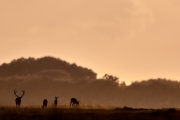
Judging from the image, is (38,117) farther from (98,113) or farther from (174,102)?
(174,102)

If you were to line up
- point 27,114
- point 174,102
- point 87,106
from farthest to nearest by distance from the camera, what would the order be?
point 174,102 < point 87,106 < point 27,114

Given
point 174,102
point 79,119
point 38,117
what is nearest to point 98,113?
point 79,119

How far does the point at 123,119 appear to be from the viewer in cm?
3231

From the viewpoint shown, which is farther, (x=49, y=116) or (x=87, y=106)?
(x=87, y=106)

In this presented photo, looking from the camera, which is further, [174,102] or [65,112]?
[174,102]

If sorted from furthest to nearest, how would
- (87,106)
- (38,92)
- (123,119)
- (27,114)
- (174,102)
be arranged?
(38,92) < (174,102) < (87,106) < (27,114) < (123,119)

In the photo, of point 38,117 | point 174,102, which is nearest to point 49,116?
point 38,117

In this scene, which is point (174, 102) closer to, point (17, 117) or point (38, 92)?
point (38, 92)

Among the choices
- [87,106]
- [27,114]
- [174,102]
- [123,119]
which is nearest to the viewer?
[123,119]

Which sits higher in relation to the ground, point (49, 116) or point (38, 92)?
point (38, 92)

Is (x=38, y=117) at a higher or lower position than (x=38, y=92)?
lower

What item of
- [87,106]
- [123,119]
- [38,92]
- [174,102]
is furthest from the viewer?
[38,92]

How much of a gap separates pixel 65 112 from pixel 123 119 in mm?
4393

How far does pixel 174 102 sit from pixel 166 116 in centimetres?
4059
